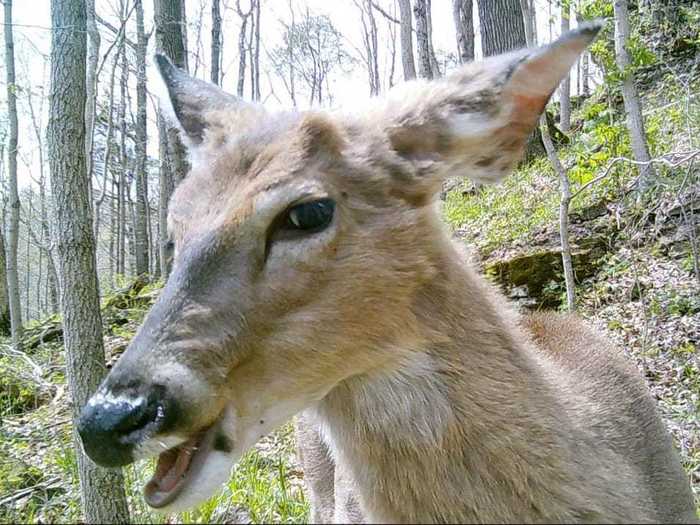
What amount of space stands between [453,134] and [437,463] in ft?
3.70

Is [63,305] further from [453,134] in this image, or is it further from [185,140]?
[453,134]

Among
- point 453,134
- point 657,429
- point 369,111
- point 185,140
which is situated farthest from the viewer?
point 657,429

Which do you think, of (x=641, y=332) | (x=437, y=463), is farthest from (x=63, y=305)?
(x=641, y=332)

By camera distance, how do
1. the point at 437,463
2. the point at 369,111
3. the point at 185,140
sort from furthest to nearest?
the point at 185,140
the point at 369,111
the point at 437,463

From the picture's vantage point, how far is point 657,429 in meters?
3.63

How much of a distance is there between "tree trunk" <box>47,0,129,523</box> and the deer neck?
2302 mm

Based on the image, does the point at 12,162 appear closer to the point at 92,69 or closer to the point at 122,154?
the point at 92,69

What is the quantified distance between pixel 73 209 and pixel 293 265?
2531 millimetres

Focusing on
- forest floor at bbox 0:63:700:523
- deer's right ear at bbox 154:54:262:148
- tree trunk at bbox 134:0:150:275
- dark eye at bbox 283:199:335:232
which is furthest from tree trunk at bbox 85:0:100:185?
dark eye at bbox 283:199:335:232

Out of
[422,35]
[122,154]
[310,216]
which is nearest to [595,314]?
[310,216]

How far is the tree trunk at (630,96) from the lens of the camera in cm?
753

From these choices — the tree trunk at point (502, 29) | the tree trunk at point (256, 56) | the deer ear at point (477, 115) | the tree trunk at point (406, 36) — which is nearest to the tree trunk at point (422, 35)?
the tree trunk at point (502, 29)

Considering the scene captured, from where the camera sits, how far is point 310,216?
217 centimetres

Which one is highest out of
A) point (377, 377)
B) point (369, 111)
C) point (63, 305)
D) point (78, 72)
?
point (78, 72)
